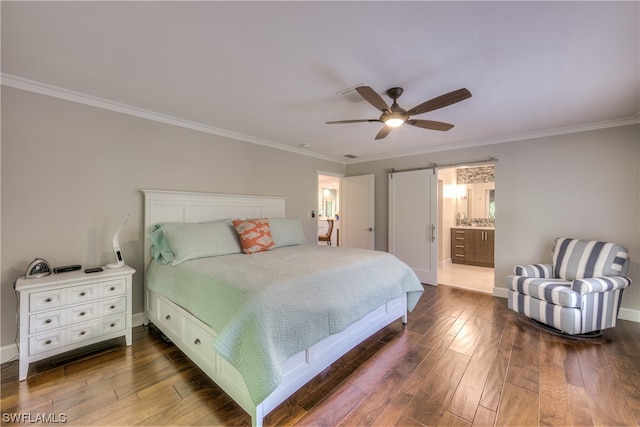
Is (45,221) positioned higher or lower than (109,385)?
higher

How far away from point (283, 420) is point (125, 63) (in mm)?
2668

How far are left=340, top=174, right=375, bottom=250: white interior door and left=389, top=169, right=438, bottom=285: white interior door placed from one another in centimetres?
43

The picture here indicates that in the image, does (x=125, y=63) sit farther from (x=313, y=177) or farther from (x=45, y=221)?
(x=313, y=177)

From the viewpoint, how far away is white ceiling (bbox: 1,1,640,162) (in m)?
1.45

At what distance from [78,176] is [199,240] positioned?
49.0 inches

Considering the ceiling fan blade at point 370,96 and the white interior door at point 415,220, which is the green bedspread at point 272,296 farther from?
the white interior door at point 415,220

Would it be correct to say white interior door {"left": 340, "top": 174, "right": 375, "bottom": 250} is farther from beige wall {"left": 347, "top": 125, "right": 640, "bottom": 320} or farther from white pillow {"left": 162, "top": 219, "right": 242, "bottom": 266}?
white pillow {"left": 162, "top": 219, "right": 242, "bottom": 266}

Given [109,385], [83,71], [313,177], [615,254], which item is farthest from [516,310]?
[83,71]

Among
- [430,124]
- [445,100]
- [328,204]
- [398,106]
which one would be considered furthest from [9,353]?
[328,204]

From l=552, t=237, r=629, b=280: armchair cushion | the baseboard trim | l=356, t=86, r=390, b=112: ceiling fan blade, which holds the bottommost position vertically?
the baseboard trim

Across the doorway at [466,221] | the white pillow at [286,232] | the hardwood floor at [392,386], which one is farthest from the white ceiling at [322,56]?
the doorway at [466,221]

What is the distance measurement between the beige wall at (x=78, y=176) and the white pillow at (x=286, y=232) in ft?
3.17

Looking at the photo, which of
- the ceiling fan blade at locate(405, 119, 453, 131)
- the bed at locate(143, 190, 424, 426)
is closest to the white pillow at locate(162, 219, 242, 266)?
the bed at locate(143, 190, 424, 426)

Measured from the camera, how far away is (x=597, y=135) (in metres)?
3.22
